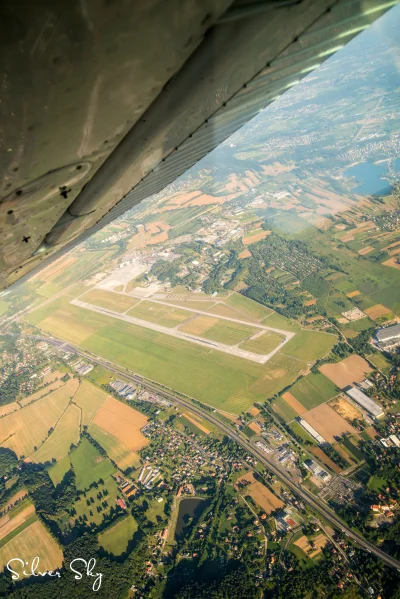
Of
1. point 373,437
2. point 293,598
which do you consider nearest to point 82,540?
point 293,598

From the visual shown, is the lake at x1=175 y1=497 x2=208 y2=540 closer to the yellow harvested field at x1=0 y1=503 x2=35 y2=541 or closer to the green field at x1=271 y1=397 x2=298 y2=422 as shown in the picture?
the green field at x1=271 y1=397 x2=298 y2=422

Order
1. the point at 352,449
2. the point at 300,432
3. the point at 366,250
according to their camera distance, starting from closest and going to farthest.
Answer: the point at 352,449, the point at 300,432, the point at 366,250

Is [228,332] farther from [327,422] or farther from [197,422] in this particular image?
[327,422]

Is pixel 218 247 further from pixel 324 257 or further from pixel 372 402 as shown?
pixel 372 402

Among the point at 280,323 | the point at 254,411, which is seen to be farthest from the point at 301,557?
the point at 280,323

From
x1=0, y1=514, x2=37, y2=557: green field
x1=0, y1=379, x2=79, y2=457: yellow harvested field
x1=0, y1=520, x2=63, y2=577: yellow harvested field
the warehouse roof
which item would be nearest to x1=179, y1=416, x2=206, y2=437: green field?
x1=0, y1=520, x2=63, y2=577: yellow harvested field
